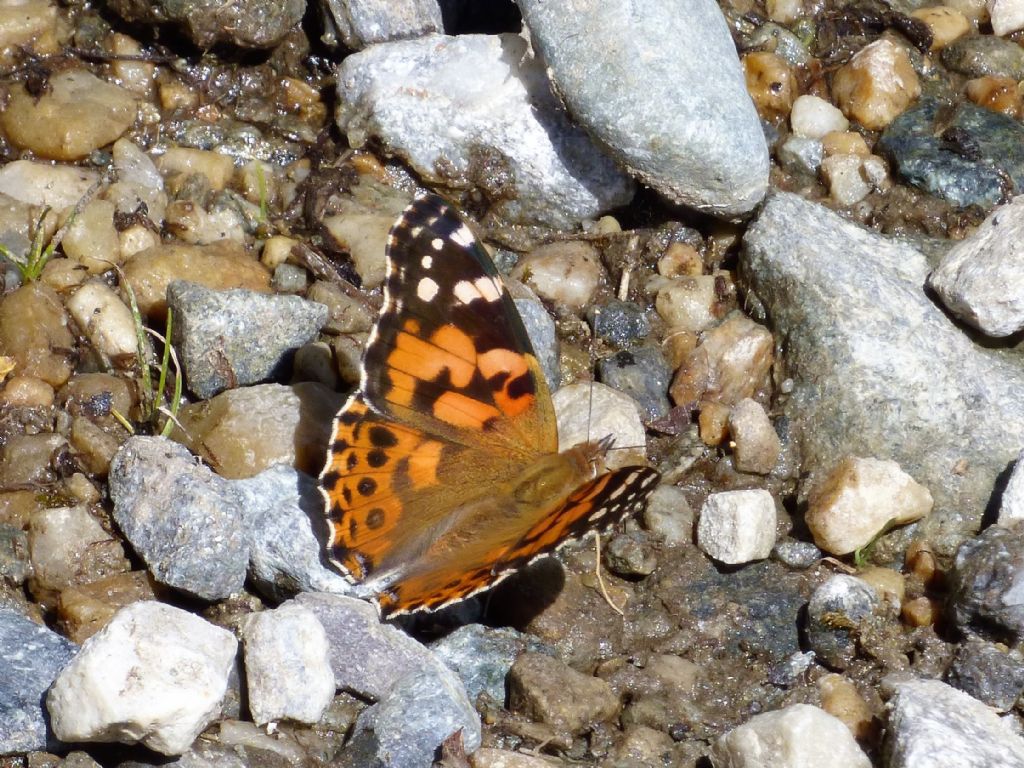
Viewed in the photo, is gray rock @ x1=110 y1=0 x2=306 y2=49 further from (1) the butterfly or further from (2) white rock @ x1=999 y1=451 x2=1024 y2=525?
(2) white rock @ x1=999 y1=451 x2=1024 y2=525

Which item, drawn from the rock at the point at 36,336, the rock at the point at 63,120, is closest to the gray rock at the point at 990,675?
the rock at the point at 36,336

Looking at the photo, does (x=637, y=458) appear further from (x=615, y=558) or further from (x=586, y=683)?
(x=586, y=683)

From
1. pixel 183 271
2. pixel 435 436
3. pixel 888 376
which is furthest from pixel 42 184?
pixel 888 376

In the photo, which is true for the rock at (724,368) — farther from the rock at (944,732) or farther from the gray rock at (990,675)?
the rock at (944,732)

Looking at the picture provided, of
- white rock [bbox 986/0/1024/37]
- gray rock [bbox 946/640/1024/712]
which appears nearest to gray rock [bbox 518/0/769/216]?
white rock [bbox 986/0/1024/37]

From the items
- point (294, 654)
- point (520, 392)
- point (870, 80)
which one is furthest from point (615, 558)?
point (870, 80)

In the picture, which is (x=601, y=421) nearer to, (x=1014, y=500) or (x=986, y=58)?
(x=1014, y=500)
